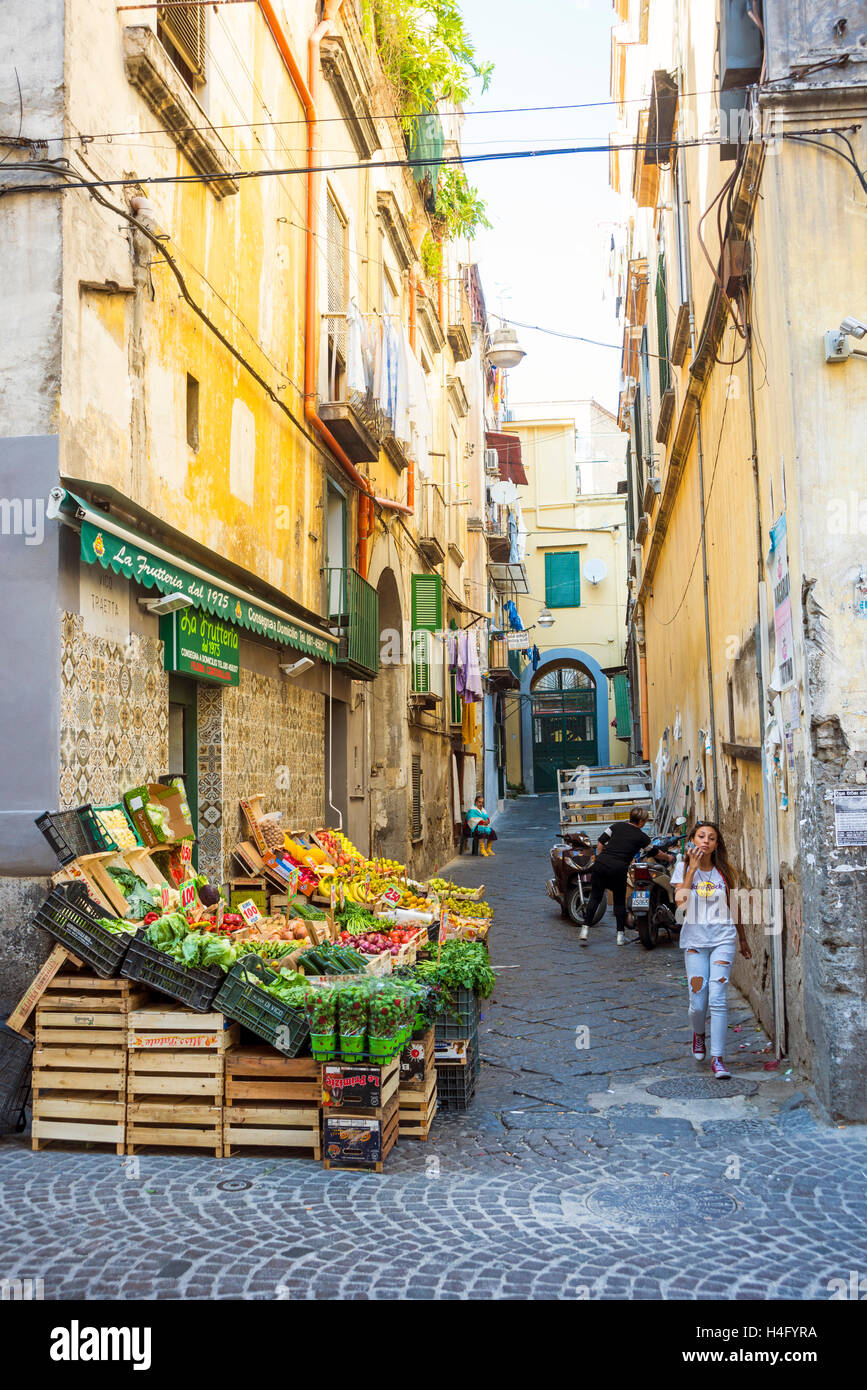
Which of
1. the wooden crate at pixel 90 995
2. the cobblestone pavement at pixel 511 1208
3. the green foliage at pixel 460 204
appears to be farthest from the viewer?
the green foliage at pixel 460 204

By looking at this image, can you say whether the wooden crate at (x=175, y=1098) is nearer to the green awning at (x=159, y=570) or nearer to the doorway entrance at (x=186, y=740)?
the green awning at (x=159, y=570)

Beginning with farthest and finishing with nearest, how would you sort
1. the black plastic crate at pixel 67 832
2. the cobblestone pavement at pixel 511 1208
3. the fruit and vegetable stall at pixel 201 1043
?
the black plastic crate at pixel 67 832 < the fruit and vegetable stall at pixel 201 1043 < the cobblestone pavement at pixel 511 1208

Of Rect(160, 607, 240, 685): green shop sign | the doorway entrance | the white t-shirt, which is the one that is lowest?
the white t-shirt

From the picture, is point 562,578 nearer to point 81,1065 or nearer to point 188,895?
point 188,895

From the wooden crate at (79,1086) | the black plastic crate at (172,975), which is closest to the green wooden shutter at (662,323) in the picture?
the black plastic crate at (172,975)

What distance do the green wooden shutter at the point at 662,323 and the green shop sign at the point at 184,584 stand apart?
21.2 feet

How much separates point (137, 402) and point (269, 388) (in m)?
3.15

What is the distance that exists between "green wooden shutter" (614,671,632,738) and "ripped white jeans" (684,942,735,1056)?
30202 mm

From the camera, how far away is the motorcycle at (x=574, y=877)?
518 inches

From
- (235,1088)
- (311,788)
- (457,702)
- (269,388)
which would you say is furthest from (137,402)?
(457,702)

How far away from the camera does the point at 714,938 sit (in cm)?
649

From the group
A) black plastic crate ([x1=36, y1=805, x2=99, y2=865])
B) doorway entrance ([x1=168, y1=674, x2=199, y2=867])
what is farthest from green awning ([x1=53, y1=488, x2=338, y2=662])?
black plastic crate ([x1=36, y1=805, x2=99, y2=865])

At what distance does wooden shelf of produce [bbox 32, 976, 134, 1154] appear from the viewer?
17.1 feet

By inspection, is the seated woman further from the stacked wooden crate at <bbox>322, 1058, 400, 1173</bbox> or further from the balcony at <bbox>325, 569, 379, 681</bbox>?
the stacked wooden crate at <bbox>322, 1058, 400, 1173</bbox>
